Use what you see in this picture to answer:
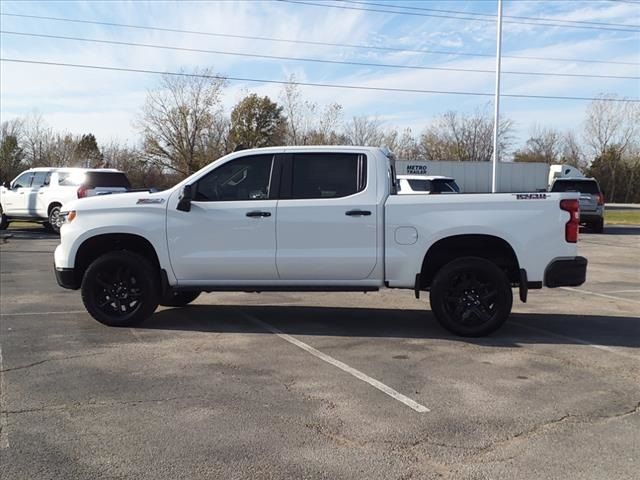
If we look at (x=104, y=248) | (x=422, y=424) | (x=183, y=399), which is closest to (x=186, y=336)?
(x=104, y=248)

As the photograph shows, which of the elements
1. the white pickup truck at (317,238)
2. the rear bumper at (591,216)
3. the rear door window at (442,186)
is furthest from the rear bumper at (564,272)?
the rear bumper at (591,216)

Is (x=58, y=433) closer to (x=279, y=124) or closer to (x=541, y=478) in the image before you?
(x=541, y=478)

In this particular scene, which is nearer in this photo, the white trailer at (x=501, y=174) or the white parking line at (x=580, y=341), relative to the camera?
the white parking line at (x=580, y=341)

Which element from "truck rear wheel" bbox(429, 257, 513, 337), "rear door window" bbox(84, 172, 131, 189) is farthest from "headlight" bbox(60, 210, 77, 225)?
"rear door window" bbox(84, 172, 131, 189)

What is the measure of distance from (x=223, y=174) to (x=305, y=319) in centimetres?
212

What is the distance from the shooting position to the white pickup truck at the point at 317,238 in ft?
21.5

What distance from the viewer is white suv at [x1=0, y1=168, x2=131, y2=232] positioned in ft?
63.1

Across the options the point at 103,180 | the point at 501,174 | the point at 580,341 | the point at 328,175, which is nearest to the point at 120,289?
the point at 328,175

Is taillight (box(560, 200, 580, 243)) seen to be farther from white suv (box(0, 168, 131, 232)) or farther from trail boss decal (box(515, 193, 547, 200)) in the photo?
white suv (box(0, 168, 131, 232))

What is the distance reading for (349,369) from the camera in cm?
562

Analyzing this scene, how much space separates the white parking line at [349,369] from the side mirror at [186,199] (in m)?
1.69

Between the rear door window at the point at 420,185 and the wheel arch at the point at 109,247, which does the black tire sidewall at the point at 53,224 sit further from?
the wheel arch at the point at 109,247

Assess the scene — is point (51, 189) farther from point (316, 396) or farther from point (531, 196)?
point (316, 396)

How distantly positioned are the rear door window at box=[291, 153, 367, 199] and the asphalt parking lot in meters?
1.61
